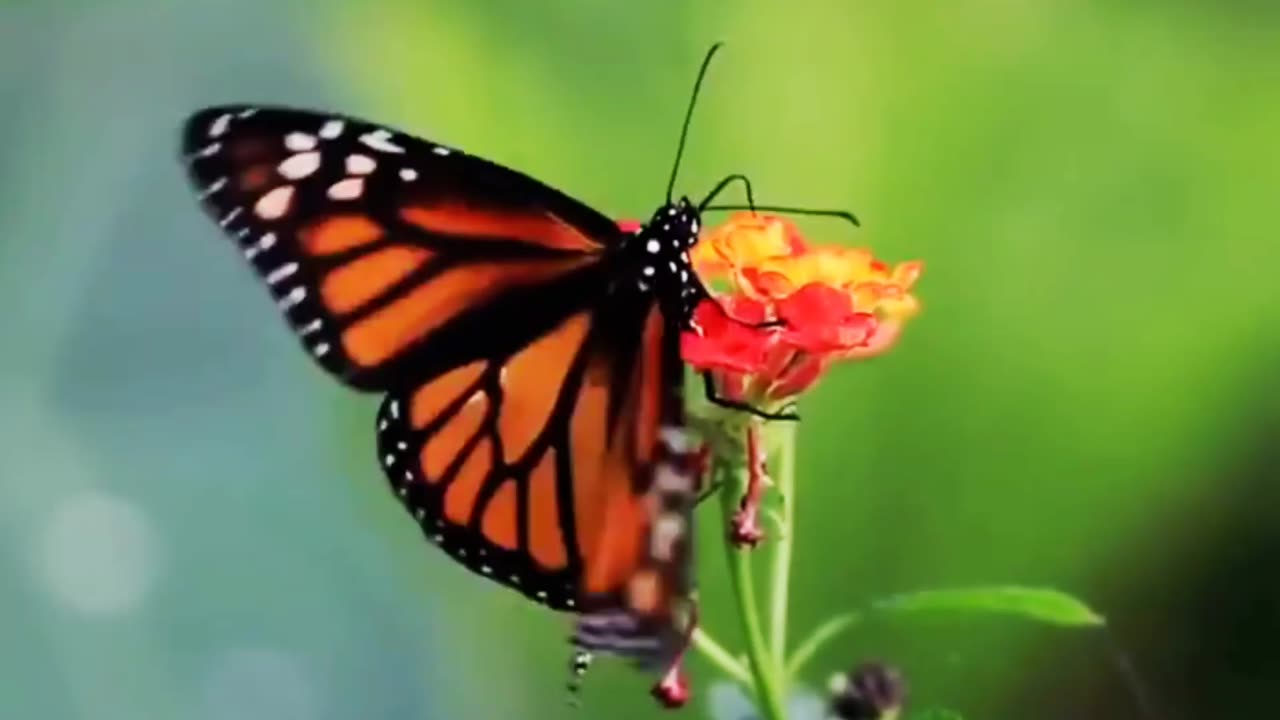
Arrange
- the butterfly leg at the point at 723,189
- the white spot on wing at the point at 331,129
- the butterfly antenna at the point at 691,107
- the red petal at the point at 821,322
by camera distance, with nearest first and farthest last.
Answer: the red petal at the point at 821,322, the white spot on wing at the point at 331,129, the butterfly leg at the point at 723,189, the butterfly antenna at the point at 691,107

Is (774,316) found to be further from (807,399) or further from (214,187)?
(807,399)

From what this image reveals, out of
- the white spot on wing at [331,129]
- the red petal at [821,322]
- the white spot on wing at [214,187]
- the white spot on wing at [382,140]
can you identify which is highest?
the white spot on wing at [331,129]

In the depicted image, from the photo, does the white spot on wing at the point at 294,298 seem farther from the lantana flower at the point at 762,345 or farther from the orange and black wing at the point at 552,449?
the lantana flower at the point at 762,345

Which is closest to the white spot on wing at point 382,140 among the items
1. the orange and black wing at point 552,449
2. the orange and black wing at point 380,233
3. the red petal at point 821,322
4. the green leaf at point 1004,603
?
the orange and black wing at point 380,233

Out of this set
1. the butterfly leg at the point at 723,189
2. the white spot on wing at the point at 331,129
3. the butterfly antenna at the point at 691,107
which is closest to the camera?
the white spot on wing at the point at 331,129

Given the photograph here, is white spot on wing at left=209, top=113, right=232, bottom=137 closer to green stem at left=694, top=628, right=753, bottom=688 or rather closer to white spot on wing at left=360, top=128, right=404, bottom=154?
white spot on wing at left=360, top=128, right=404, bottom=154

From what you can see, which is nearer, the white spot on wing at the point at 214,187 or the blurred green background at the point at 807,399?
the white spot on wing at the point at 214,187

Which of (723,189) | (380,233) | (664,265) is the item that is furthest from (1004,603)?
(723,189)

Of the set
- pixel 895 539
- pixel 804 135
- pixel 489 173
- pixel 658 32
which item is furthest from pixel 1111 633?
pixel 489 173
